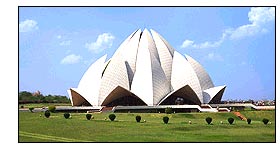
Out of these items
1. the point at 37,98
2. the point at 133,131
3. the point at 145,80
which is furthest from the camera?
the point at 37,98

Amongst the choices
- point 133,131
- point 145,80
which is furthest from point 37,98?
point 133,131

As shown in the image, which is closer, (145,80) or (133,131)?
(133,131)

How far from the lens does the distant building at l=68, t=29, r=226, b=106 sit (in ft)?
104

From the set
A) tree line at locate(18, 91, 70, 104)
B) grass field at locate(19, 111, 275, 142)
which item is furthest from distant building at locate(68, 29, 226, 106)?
grass field at locate(19, 111, 275, 142)

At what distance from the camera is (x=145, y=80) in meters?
32.2

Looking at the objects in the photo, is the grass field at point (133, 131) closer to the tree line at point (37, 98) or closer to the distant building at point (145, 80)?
the distant building at point (145, 80)

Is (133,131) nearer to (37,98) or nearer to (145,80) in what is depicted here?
(145,80)

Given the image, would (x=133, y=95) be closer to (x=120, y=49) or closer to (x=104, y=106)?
(x=104, y=106)

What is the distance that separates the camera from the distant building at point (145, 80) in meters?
31.8

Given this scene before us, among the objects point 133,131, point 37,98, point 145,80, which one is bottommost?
point 133,131

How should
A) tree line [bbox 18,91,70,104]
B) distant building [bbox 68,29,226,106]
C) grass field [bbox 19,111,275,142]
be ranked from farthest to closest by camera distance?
tree line [bbox 18,91,70,104] < distant building [bbox 68,29,226,106] < grass field [bbox 19,111,275,142]

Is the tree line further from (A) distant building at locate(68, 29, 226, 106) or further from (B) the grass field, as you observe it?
(B) the grass field

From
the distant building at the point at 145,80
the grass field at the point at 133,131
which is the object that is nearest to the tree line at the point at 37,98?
the distant building at the point at 145,80

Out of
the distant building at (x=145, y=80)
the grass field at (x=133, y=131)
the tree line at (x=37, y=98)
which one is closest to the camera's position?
the grass field at (x=133, y=131)
